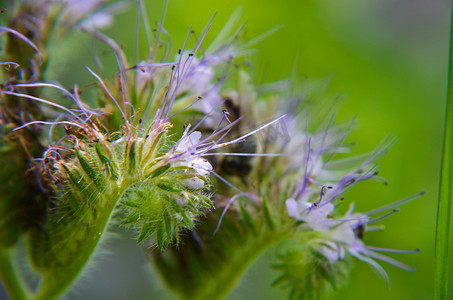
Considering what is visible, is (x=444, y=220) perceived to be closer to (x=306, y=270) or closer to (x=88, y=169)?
(x=306, y=270)

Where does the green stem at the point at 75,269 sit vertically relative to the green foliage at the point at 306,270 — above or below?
above

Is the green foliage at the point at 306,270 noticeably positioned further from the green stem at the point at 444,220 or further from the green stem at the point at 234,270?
the green stem at the point at 444,220

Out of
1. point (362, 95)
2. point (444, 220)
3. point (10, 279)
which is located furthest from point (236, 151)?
point (362, 95)

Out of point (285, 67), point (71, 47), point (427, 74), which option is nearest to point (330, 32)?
point (285, 67)

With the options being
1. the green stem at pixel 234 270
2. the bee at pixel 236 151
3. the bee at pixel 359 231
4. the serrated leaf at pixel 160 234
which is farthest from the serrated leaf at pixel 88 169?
the bee at pixel 359 231

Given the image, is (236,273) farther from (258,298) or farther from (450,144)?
(258,298)
